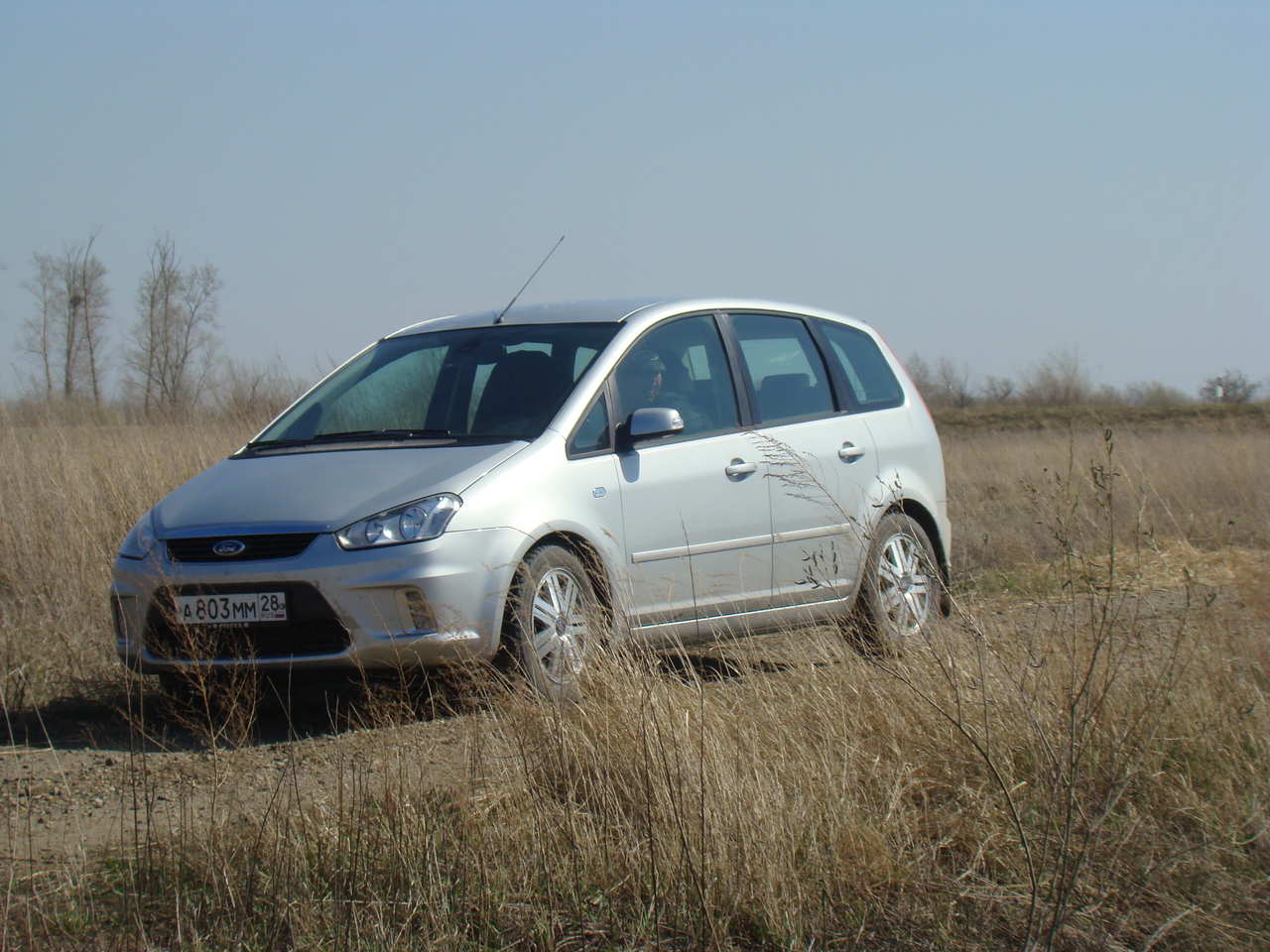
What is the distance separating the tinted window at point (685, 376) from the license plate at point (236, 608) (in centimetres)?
168

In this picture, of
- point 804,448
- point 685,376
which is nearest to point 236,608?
point 685,376

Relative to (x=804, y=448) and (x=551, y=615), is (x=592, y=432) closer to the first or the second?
(x=551, y=615)

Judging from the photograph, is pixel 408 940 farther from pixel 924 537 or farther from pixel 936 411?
pixel 936 411

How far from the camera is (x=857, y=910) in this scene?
3.17 m

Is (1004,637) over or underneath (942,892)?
over

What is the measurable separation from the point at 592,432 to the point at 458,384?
0.81 metres

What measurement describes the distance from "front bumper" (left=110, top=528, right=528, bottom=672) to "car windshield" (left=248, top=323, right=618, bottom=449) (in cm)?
72

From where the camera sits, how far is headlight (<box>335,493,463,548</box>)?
5137 mm

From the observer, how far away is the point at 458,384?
6348 mm

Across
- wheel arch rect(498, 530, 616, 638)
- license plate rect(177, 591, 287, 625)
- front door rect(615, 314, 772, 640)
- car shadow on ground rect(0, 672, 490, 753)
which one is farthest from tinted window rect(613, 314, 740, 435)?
license plate rect(177, 591, 287, 625)

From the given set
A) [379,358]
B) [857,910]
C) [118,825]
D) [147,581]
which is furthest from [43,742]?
[857,910]

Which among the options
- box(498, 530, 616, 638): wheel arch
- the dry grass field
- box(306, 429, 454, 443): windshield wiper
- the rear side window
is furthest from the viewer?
the rear side window

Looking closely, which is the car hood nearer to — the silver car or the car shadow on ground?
the silver car

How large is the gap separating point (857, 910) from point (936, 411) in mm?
43862
